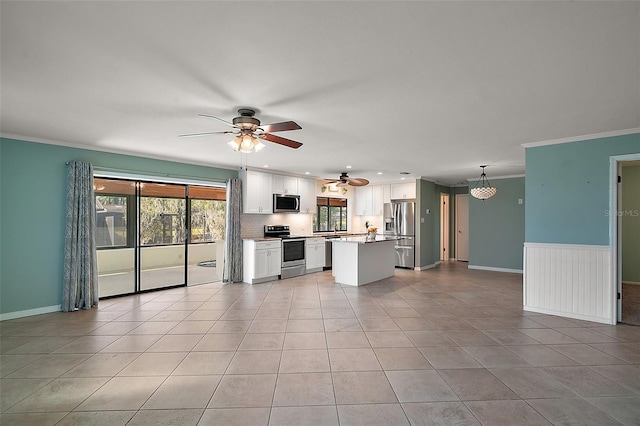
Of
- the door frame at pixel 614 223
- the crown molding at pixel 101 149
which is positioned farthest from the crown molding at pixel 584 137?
the crown molding at pixel 101 149

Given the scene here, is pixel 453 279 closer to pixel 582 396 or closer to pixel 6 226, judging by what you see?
pixel 582 396

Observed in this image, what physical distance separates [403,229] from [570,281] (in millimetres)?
4509

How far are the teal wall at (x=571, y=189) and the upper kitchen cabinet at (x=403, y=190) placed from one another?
394 centimetres

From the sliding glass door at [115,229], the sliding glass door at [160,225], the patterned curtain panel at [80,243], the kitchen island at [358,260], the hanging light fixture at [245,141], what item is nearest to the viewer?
the hanging light fixture at [245,141]

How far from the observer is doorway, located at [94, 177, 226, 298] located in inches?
215

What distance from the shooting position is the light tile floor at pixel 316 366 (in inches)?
87.3

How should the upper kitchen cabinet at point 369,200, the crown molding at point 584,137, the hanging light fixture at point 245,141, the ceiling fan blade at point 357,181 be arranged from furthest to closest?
the upper kitchen cabinet at point 369,200 → the ceiling fan blade at point 357,181 → the crown molding at point 584,137 → the hanging light fixture at point 245,141

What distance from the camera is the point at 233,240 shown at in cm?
Answer: 655

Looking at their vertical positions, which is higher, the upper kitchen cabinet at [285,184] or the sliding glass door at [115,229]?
the upper kitchen cabinet at [285,184]

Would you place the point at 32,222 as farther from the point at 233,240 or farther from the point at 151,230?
the point at 233,240

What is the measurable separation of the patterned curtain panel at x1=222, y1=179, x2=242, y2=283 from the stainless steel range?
3.01ft

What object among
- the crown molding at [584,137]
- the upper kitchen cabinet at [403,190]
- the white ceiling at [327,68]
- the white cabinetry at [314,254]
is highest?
the white ceiling at [327,68]

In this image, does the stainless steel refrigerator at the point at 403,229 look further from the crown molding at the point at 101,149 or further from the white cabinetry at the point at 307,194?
the crown molding at the point at 101,149

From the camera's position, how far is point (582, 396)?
2.40 metres
